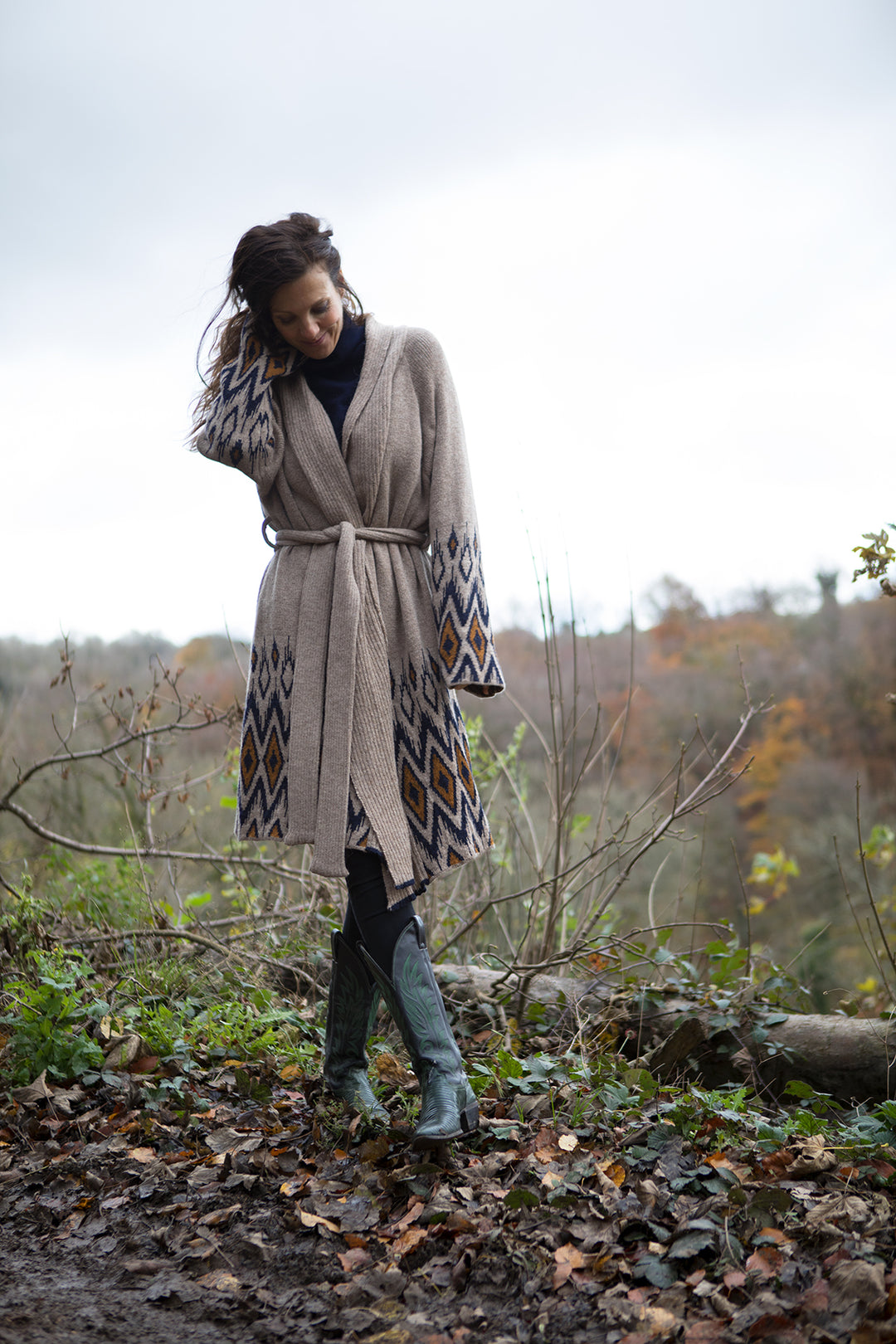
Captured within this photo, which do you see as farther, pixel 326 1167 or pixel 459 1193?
pixel 326 1167

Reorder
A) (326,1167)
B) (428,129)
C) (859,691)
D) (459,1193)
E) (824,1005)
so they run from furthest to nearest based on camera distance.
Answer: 1. (859,691)
2. (428,129)
3. (824,1005)
4. (326,1167)
5. (459,1193)

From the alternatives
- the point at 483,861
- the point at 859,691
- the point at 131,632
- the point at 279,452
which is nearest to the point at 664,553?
the point at 859,691

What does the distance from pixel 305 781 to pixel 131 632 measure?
24.8 feet

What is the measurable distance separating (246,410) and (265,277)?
0.30 m

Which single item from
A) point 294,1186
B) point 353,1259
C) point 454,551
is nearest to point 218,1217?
point 294,1186

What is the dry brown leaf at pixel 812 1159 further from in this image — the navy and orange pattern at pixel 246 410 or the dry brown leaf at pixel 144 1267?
the navy and orange pattern at pixel 246 410

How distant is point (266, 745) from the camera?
94.4 inches

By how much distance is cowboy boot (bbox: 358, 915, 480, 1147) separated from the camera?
→ 2148 millimetres

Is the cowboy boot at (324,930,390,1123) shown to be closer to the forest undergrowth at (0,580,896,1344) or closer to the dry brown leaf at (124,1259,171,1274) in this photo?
the forest undergrowth at (0,580,896,1344)

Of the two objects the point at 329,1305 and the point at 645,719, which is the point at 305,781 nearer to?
the point at 329,1305

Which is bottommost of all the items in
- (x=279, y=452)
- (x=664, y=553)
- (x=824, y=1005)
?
(x=824, y=1005)

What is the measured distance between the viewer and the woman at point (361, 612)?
2230 mm

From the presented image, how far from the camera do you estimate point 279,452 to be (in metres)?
2.33

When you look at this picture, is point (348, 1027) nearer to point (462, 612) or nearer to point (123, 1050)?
point (123, 1050)
